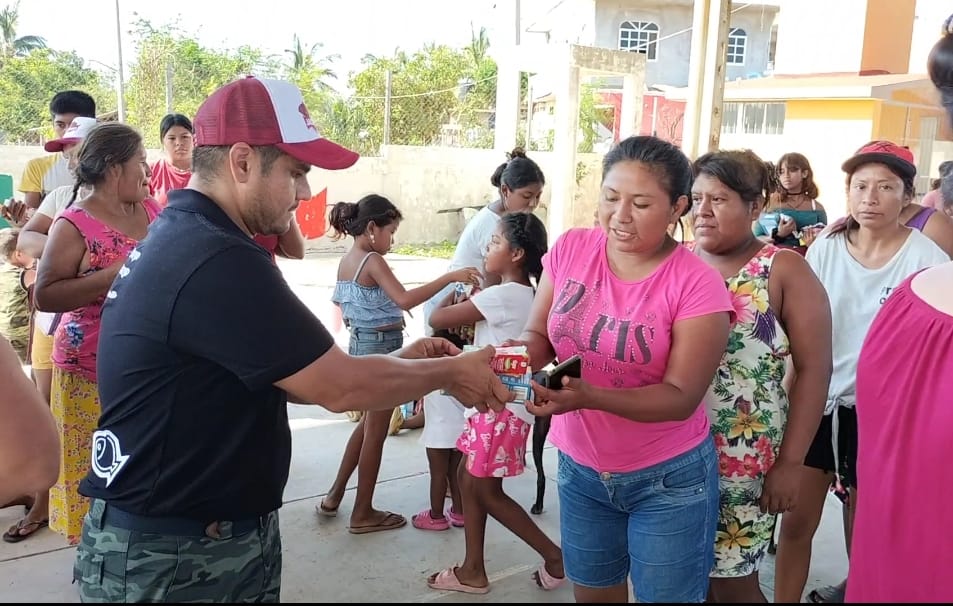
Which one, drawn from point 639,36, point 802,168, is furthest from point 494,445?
point 639,36

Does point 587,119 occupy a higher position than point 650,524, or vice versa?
point 587,119

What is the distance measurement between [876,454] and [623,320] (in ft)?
3.68

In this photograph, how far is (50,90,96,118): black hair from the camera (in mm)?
4875

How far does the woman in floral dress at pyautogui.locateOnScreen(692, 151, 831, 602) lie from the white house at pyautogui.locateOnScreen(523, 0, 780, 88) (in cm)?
2946

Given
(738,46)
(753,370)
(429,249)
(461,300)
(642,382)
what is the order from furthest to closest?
(738,46) → (429,249) → (461,300) → (753,370) → (642,382)

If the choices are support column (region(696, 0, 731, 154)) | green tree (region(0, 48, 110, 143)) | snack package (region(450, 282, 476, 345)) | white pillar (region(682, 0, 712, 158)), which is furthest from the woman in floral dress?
green tree (region(0, 48, 110, 143))

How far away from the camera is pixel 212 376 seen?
1708mm

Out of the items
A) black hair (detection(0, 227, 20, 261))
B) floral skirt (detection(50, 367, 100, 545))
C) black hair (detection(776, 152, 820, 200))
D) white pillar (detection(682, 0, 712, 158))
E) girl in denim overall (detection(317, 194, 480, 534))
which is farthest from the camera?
white pillar (detection(682, 0, 712, 158))

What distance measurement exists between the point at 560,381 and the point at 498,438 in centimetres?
142

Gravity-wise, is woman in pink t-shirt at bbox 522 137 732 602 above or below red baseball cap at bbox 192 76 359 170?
below

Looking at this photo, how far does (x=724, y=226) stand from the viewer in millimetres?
2531

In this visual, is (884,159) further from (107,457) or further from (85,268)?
(85,268)

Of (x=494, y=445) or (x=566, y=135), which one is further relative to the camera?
(x=566, y=135)

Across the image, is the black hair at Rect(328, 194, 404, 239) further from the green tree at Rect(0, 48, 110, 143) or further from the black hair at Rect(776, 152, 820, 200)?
the green tree at Rect(0, 48, 110, 143)
